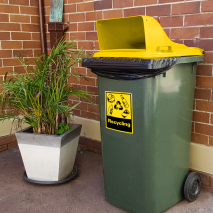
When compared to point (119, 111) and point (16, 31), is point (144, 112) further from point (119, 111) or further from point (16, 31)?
point (16, 31)

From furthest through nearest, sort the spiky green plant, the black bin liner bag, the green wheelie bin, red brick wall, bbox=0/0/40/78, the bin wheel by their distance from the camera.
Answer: red brick wall, bbox=0/0/40/78, the spiky green plant, the bin wheel, the green wheelie bin, the black bin liner bag

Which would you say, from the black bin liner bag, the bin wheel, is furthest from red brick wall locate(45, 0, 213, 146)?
the black bin liner bag

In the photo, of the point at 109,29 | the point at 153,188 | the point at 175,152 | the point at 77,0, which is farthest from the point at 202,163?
the point at 77,0

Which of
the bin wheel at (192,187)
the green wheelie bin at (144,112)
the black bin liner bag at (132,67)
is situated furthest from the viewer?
the bin wheel at (192,187)

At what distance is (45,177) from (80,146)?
993mm

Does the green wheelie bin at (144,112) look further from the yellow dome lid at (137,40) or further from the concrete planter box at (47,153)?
the concrete planter box at (47,153)

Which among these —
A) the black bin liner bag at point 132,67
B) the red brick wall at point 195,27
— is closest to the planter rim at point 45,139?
the black bin liner bag at point 132,67

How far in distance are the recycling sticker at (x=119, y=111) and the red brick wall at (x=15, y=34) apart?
6.47 ft

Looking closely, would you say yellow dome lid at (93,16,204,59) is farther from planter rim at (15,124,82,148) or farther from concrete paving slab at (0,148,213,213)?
concrete paving slab at (0,148,213,213)

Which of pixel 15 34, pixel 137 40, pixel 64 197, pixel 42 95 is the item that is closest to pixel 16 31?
pixel 15 34

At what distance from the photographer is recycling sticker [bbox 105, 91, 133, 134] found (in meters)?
1.98

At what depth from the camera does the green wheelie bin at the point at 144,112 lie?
192 centimetres

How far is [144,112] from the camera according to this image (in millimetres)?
1932

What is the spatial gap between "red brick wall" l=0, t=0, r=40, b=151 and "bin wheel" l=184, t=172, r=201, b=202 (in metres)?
2.35
